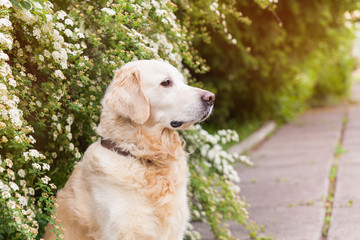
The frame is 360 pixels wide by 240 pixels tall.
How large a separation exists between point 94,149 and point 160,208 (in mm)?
538

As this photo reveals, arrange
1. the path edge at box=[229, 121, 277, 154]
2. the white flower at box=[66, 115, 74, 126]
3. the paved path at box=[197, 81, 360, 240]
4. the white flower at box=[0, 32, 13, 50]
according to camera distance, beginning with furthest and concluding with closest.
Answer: the path edge at box=[229, 121, 277, 154], the paved path at box=[197, 81, 360, 240], the white flower at box=[66, 115, 74, 126], the white flower at box=[0, 32, 13, 50]

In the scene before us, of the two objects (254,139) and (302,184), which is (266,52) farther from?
(302,184)

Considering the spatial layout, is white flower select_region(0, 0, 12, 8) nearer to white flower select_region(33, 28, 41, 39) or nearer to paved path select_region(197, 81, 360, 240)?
white flower select_region(33, 28, 41, 39)

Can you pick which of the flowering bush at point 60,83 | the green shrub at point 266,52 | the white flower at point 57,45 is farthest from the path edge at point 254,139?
the white flower at point 57,45

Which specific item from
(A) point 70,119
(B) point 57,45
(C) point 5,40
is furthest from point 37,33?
(A) point 70,119

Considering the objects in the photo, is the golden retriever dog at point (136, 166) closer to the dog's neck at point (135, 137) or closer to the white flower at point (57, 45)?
the dog's neck at point (135, 137)

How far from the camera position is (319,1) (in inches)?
368

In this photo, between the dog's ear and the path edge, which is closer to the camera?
the dog's ear

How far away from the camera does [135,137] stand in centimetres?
307

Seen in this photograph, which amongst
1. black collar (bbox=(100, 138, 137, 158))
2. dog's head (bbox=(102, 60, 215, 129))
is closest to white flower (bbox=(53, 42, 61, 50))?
dog's head (bbox=(102, 60, 215, 129))

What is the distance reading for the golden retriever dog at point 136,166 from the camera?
9.49 feet

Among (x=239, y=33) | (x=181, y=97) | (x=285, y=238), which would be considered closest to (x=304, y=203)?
(x=285, y=238)

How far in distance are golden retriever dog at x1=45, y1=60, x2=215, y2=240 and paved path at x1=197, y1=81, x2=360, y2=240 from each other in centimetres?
179

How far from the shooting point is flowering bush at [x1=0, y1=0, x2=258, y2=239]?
8.86ft
